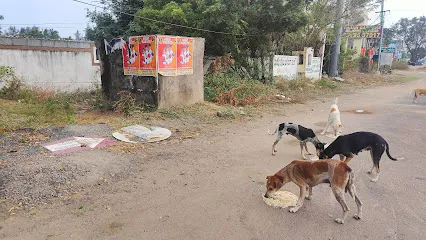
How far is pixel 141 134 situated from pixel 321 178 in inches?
174

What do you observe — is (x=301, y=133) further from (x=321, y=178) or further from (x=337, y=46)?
(x=337, y=46)

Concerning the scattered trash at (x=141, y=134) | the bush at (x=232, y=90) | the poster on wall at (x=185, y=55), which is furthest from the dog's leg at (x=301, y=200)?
the bush at (x=232, y=90)

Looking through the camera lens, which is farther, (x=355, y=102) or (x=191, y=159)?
(x=355, y=102)

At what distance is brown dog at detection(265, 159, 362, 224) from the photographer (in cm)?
345

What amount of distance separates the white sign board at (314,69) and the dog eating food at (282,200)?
16.1 metres

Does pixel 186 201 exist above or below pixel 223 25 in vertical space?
below

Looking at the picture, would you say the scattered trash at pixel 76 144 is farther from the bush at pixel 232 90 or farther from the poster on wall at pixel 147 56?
the bush at pixel 232 90

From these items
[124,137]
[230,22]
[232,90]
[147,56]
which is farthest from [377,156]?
[230,22]

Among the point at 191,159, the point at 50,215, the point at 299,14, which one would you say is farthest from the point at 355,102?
the point at 50,215

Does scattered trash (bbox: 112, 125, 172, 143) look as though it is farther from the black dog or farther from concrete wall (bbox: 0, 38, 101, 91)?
concrete wall (bbox: 0, 38, 101, 91)

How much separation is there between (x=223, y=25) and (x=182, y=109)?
470 cm

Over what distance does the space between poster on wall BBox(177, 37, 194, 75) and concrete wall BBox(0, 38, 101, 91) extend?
666 cm

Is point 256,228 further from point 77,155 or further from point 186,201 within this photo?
point 77,155

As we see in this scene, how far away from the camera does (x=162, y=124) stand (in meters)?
7.93
